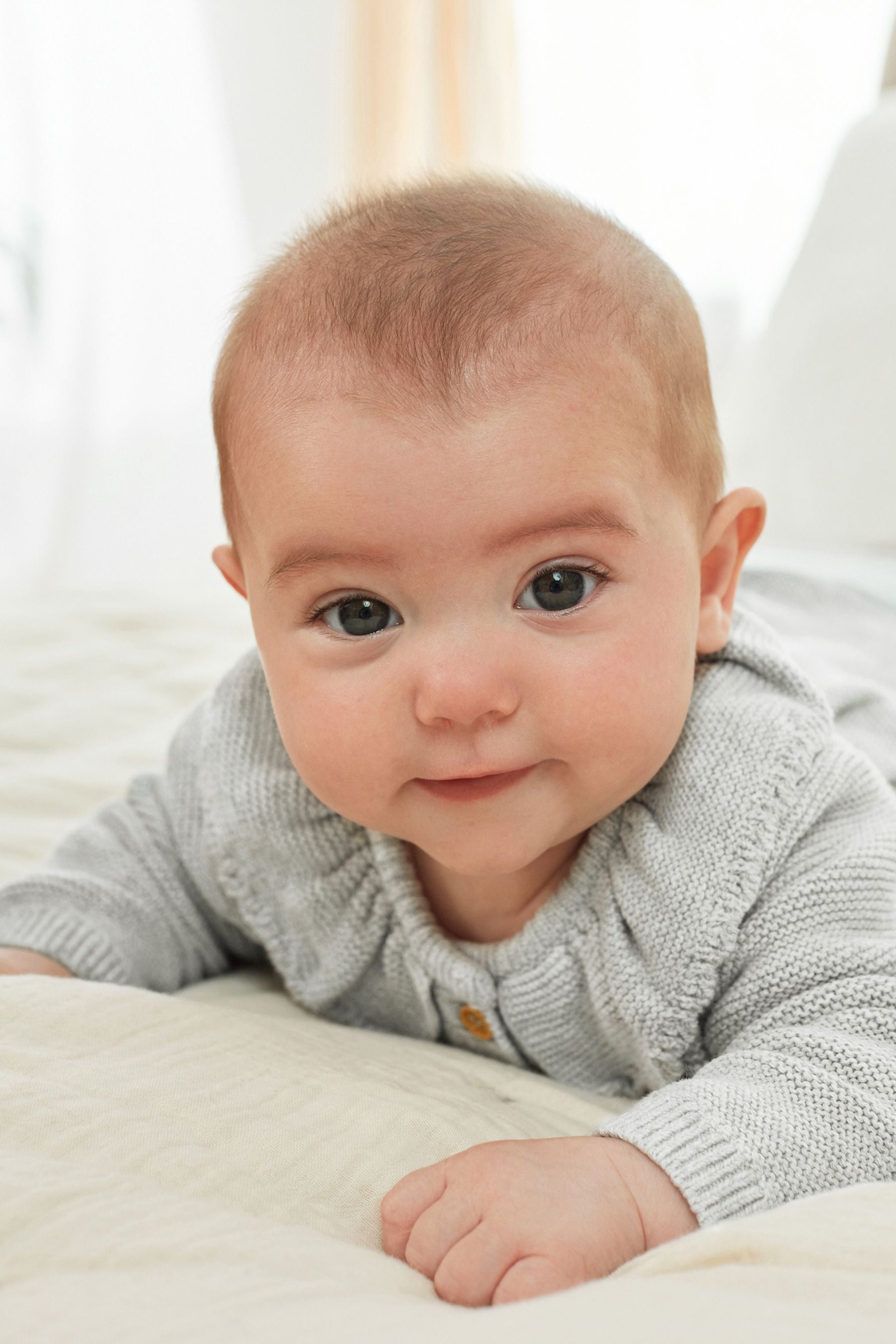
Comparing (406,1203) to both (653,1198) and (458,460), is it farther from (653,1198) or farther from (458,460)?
(458,460)

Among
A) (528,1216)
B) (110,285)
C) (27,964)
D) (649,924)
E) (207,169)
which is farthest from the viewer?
(207,169)

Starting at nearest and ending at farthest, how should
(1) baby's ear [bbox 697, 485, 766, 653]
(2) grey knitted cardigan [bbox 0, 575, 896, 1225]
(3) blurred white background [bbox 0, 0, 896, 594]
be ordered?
(2) grey knitted cardigan [bbox 0, 575, 896, 1225]
(1) baby's ear [bbox 697, 485, 766, 653]
(3) blurred white background [bbox 0, 0, 896, 594]

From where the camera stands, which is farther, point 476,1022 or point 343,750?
point 476,1022

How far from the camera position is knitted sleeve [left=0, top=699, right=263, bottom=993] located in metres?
0.99

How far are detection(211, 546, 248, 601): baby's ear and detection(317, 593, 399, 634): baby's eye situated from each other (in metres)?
0.15

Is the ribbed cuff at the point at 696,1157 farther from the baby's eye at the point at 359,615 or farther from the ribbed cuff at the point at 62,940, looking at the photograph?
the ribbed cuff at the point at 62,940

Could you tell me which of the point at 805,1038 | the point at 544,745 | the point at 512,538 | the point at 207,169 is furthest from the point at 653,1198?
the point at 207,169

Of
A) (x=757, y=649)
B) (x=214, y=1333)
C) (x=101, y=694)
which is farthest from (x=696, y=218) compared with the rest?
(x=214, y=1333)

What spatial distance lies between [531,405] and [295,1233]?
A: 0.44 m

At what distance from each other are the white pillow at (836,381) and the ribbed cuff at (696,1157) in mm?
1119

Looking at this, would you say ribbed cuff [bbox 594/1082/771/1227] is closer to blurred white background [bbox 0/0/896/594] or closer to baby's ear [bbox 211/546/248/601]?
baby's ear [bbox 211/546/248/601]

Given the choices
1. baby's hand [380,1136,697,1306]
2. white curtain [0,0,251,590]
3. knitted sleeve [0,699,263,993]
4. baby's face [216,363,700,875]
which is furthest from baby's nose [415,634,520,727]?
white curtain [0,0,251,590]

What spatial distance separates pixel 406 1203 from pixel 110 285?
307 cm

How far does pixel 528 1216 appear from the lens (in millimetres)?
622
